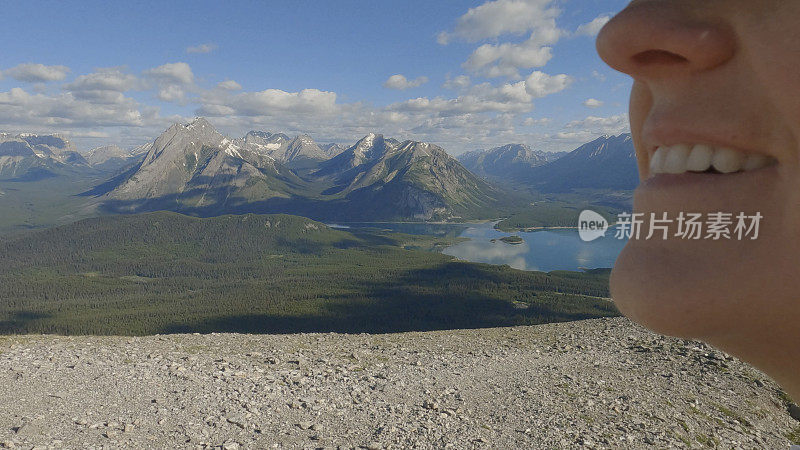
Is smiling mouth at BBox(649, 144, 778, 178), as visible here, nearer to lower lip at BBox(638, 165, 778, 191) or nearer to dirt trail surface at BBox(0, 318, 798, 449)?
lower lip at BBox(638, 165, 778, 191)

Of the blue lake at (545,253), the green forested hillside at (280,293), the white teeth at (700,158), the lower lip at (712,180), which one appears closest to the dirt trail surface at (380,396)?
the lower lip at (712,180)

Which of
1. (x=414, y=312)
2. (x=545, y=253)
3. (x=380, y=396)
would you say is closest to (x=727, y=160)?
(x=380, y=396)

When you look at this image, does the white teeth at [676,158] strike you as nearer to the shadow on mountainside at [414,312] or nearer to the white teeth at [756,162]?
the white teeth at [756,162]

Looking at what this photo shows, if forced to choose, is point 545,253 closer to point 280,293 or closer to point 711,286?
point 280,293

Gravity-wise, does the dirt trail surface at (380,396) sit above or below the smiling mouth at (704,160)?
below

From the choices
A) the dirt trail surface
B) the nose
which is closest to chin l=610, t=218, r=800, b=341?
the nose

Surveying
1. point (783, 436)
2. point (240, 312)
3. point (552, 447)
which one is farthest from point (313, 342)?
point (240, 312)
